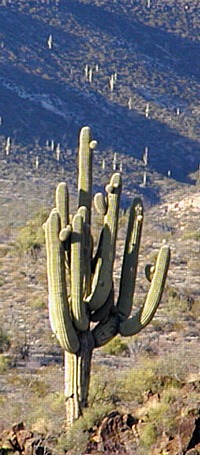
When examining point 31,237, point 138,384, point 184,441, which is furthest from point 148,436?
point 31,237

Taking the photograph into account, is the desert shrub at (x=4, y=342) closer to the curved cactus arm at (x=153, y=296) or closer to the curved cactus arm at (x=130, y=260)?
the curved cactus arm at (x=130, y=260)

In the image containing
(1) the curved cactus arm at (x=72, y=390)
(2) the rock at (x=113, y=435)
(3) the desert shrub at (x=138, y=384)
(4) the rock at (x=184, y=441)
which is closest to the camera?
(4) the rock at (x=184, y=441)

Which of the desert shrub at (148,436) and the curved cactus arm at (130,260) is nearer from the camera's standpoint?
the desert shrub at (148,436)

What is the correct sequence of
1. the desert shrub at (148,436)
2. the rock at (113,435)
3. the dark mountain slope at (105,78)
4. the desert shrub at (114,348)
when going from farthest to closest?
the dark mountain slope at (105,78)
the desert shrub at (114,348)
the rock at (113,435)
the desert shrub at (148,436)

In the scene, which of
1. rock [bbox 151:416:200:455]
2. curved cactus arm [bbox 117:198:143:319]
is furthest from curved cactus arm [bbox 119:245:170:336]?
rock [bbox 151:416:200:455]

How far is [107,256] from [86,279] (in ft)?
1.20

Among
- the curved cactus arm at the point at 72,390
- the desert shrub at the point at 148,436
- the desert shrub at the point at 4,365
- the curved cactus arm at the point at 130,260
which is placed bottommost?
the desert shrub at the point at 4,365

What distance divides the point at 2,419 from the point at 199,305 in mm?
11813

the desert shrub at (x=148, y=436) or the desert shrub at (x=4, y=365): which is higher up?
the desert shrub at (x=148, y=436)

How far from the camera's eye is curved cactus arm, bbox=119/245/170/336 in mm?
13172

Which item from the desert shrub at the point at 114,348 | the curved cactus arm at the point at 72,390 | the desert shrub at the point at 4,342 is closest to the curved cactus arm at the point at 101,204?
the curved cactus arm at the point at 72,390

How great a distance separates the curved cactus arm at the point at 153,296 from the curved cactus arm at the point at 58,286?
3.06 feet

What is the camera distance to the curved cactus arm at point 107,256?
43.2 ft

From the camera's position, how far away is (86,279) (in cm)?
1322
